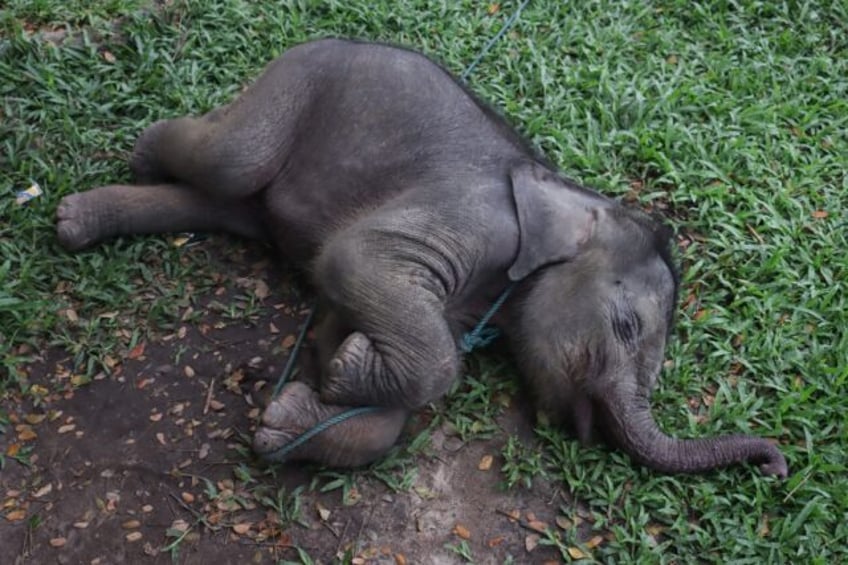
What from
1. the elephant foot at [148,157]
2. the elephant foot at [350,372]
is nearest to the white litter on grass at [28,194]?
the elephant foot at [148,157]

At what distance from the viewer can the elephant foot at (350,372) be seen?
400 cm

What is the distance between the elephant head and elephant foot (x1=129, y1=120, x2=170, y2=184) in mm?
1916

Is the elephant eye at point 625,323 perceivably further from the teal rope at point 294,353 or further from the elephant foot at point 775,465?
the teal rope at point 294,353

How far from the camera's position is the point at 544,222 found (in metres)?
4.38

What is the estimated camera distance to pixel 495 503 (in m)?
4.17

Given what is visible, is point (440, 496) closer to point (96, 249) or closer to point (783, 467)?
point (783, 467)

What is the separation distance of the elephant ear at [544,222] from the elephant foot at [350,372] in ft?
2.59

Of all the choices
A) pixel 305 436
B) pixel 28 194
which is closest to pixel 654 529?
pixel 305 436

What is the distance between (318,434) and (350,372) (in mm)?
283

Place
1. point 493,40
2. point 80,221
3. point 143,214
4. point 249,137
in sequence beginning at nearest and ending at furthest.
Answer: point 249,137, point 80,221, point 143,214, point 493,40

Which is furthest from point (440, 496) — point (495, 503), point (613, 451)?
point (613, 451)

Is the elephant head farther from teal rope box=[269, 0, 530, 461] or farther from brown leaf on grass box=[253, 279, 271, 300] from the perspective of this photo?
brown leaf on grass box=[253, 279, 271, 300]

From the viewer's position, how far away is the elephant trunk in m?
4.23

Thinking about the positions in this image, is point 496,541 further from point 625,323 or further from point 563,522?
point 625,323
